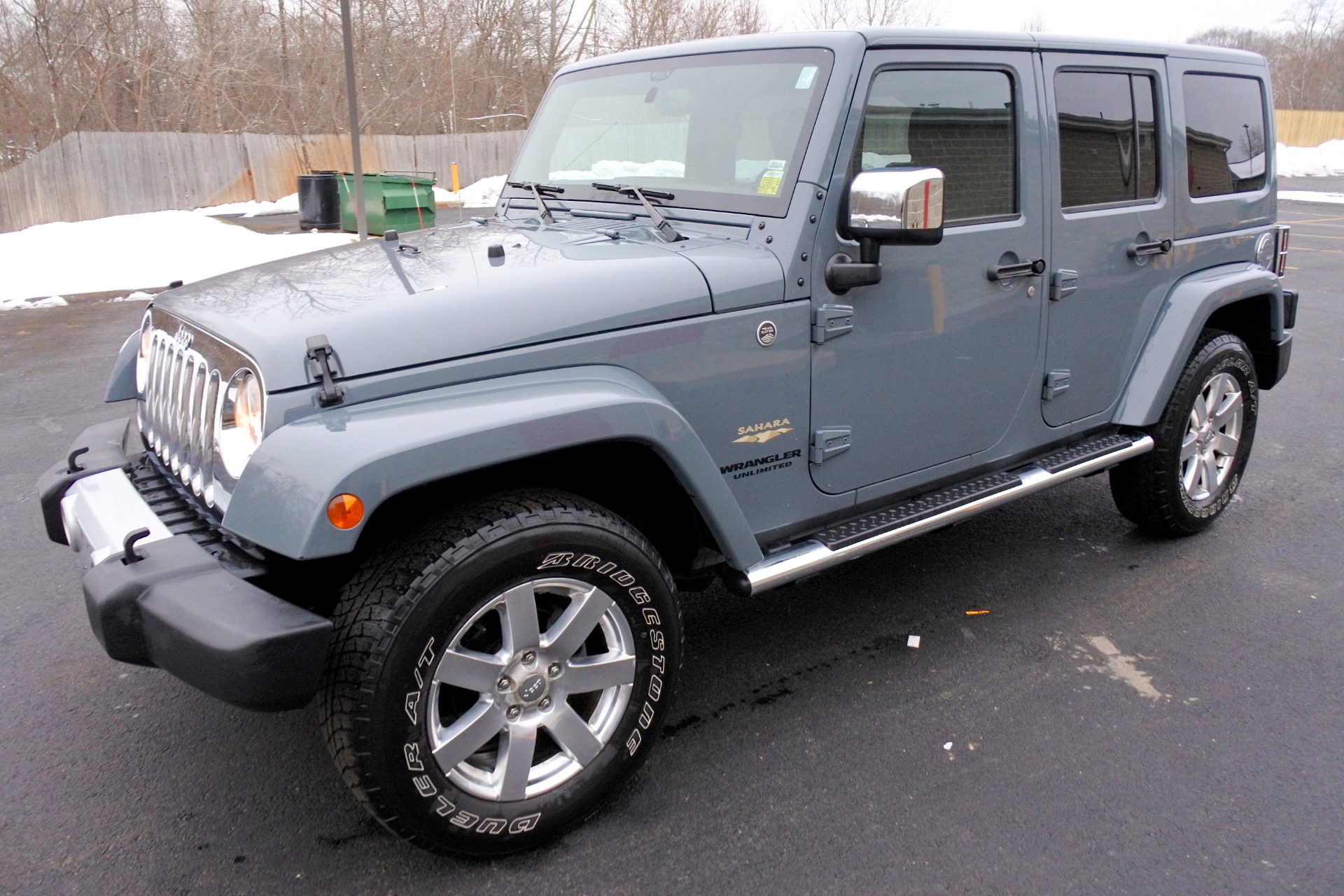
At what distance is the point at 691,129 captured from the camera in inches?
125

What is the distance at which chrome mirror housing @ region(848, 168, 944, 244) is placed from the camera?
2545 millimetres

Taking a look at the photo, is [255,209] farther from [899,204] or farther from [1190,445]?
[899,204]

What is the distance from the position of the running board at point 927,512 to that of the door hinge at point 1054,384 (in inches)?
10.6

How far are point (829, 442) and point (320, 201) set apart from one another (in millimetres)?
13028

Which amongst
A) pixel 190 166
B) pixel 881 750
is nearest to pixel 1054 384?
pixel 881 750

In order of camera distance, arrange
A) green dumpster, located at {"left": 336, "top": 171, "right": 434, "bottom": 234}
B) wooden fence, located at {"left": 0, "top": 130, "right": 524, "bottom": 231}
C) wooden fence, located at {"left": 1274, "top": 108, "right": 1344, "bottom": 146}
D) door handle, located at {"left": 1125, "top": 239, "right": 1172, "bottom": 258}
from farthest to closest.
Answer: wooden fence, located at {"left": 1274, "top": 108, "right": 1344, "bottom": 146} < wooden fence, located at {"left": 0, "top": 130, "right": 524, "bottom": 231} < green dumpster, located at {"left": 336, "top": 171, "right": 434, "bottom": 234} < door handle, located at {"left": 1125, "top": 239, "right": 1172, "bottom": 258}

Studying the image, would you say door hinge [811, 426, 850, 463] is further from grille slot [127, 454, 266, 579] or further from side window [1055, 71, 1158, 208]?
grille slot [127, 454, 266, 579]

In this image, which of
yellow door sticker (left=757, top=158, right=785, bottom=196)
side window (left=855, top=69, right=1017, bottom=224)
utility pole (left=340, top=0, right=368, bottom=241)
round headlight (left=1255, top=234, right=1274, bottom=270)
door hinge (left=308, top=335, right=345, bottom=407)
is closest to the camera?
door hinge (left=308, top=335, right=345, bottom=407)

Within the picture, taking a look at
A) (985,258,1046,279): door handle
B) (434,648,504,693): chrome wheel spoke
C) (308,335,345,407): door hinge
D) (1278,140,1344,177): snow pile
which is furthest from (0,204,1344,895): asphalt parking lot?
(1278,140,1344,177): snow pile

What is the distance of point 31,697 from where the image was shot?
3201mm

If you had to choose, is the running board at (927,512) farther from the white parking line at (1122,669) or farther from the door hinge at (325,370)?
the door hinge at (325,370)

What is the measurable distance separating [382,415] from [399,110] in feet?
108

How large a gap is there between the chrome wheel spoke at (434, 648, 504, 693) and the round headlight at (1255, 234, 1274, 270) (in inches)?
159

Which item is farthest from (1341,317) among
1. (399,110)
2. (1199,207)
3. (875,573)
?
(399,110)
